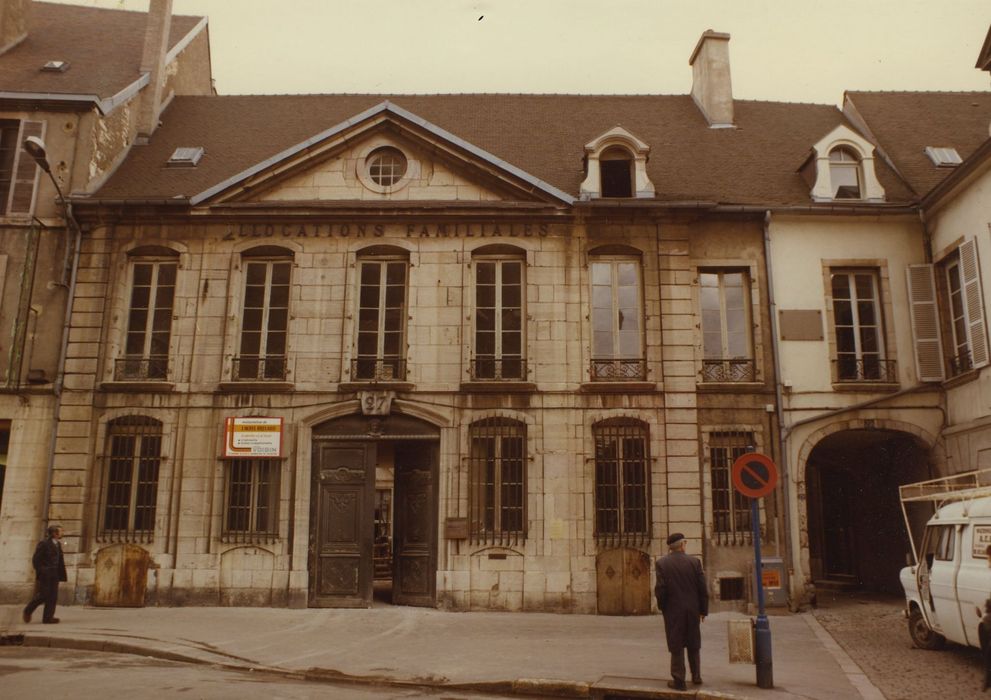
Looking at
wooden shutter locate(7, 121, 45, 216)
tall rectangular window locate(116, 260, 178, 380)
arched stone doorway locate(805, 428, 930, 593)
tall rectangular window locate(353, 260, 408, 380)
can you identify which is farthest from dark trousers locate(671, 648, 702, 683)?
wooden shutter locate(7, 121, 45, 216)

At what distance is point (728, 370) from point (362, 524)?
7.57 meters

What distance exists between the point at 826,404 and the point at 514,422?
6017mm

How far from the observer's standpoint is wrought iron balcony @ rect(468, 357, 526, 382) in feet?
52.6

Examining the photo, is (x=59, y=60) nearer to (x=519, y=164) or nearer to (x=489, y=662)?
(x=519, y=164)

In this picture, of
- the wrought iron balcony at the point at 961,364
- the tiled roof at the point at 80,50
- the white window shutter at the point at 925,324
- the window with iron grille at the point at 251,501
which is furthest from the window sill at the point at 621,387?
the tiled roof at the point at 80,50

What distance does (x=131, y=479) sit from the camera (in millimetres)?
15852

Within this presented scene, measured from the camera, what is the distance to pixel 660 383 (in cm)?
1591

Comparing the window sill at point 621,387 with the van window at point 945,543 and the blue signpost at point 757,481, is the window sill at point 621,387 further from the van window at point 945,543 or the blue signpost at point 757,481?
the blue signpost at point 757,481

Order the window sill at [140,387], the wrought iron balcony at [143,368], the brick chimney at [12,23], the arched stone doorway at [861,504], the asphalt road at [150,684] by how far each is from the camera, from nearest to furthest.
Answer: the asphalt road at [150,684] < the window sill at [140,387] < the wrought iron balcony at [143,368] < the arched stone doorway at [861,504] < the brick chimney at [12,23]

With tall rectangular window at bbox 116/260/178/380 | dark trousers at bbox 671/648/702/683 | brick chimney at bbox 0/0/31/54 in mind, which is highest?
brick chimney at bbox 0/0/31/54

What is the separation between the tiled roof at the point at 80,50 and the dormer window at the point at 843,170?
1498cm

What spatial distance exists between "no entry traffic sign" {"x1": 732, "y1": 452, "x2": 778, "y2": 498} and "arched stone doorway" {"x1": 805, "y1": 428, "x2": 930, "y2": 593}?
757 centimetres

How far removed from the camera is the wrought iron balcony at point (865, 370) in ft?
53.5

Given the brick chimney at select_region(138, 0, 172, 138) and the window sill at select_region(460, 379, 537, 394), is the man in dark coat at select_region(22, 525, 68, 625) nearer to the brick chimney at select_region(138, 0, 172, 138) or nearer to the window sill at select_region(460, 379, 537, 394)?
the window sill at select_region(460, 379, 537, 394)
